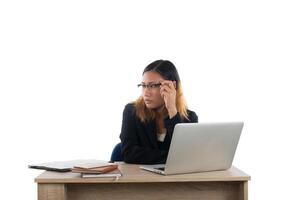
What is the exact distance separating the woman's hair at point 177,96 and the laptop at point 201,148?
0.57 metres

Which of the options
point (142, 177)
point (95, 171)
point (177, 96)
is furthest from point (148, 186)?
point (177, 96)

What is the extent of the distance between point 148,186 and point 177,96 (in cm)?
89

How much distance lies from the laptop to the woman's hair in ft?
1.87

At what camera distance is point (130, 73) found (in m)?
3.91

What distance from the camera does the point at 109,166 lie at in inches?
86.4

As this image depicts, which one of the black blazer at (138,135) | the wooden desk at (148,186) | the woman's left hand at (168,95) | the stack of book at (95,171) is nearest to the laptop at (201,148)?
the wooden desk at (148,186)

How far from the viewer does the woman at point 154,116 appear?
2.60 metres

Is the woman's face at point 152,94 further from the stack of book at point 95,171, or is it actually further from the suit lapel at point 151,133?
the stack of book at point 95,171

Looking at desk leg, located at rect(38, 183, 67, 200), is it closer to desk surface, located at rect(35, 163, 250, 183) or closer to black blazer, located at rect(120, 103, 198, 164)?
desk surface, located at rect(35, 163, 250, 183)

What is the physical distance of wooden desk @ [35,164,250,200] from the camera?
6.67 feet

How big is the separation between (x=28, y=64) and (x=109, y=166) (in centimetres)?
190

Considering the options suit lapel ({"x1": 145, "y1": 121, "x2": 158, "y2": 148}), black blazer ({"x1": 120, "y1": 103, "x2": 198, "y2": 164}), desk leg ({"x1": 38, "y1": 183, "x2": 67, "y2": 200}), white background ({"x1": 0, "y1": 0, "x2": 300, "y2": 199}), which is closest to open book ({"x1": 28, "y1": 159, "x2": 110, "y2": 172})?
desk leg ({"x1": 38, "y1": 183, "x2": 67, "y2": 200})

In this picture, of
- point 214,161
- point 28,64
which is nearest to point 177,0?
point 28,64

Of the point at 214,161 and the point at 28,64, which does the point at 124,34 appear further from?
the point at 214,161
